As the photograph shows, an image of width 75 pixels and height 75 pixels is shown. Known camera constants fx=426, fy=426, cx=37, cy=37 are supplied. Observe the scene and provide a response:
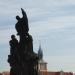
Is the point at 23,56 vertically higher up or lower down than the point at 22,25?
lower down

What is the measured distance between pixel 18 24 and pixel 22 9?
134cm

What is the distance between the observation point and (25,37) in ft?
119

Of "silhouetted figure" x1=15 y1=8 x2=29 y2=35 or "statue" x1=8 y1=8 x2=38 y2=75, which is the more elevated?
"silhouetted figure" x1=15 y1=8 x2=29 y2=35

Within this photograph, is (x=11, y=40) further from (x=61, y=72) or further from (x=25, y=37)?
(x=61, y=72)

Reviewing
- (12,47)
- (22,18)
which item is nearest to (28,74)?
(12,47)

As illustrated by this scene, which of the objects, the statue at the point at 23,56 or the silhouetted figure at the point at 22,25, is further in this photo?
the silhouetted figure at the point at 22,25

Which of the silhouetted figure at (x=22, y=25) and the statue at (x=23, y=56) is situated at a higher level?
the silhouetted figure at (x=22, y=25)

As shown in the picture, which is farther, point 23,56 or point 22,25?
point 22,25

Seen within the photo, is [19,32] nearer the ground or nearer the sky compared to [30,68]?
nearer the sky

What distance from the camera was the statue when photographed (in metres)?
35.5

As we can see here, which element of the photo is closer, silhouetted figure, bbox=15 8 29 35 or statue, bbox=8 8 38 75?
statue, bbox=8 8 38 75

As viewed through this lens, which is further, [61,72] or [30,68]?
[61,72]

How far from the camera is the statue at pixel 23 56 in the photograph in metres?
35.5

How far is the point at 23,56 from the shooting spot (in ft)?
117
